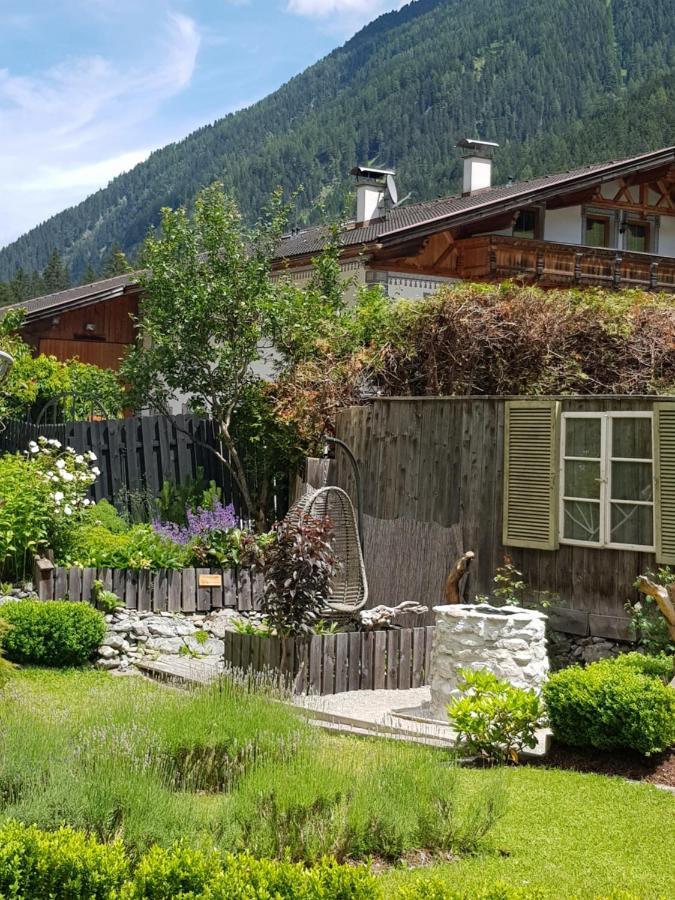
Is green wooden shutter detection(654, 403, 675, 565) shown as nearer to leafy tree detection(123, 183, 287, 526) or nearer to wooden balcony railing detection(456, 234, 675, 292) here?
leafy tree detection(123, 183, 287, 526)

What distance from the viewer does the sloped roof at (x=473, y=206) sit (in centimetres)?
2134

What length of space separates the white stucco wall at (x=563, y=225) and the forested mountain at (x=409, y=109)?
223 feet

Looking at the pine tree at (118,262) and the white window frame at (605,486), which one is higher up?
the pine tree at (118,262)

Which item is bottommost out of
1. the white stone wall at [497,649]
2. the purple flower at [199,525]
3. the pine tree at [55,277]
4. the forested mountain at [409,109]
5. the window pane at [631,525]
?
the white stone wall at [497,649]

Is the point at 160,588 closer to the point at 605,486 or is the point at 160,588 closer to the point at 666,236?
the point at 605,486

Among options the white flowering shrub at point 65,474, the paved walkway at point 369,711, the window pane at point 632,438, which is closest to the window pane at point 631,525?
the window pane at point 632,438

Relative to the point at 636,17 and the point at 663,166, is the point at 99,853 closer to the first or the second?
the point at 663,166

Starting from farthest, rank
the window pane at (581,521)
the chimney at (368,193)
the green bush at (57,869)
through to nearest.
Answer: the chimney at (368,193)
the window pane at (581,521)
the green bush at (57,869)

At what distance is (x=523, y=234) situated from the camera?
24.6 m

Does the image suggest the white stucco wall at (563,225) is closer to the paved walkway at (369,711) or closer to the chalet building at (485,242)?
the chalet building at (485,242)

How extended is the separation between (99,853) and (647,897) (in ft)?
8.57

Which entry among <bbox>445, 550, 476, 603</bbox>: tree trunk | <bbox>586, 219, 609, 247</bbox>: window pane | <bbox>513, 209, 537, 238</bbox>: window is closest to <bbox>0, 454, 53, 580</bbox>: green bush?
<bbox>445, 550, 476, 603</bbox>: tree trunk

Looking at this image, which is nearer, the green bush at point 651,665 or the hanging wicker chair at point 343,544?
the green bush at point 651,665

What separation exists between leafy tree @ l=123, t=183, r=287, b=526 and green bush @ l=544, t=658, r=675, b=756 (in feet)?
26.8
